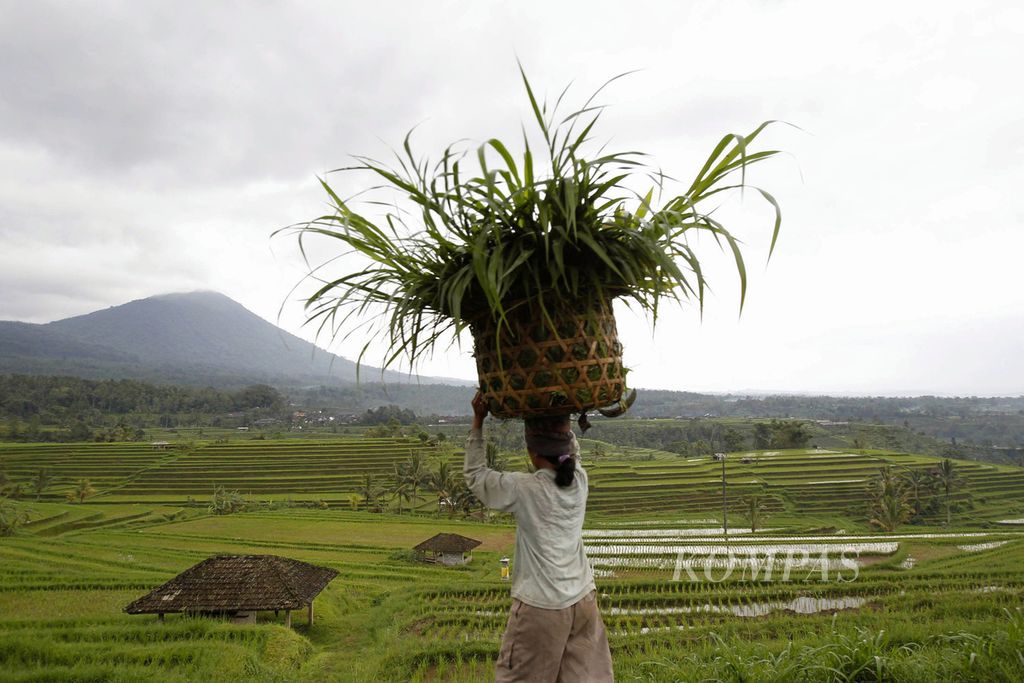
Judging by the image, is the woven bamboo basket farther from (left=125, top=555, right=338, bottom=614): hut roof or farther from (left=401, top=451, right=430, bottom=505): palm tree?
(left=401, top=451, right=430, bottom=505): palm tree

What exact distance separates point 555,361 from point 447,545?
21.9m

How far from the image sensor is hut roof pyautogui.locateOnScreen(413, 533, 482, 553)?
2229cm

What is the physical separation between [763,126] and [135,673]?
392 inches

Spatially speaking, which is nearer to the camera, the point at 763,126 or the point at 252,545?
the point at 763,126

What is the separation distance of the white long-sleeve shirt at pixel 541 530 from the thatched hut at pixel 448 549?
21.3m

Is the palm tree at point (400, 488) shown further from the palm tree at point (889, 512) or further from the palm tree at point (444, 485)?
the palm tree at point (889, 512)

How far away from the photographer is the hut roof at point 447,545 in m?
22.3

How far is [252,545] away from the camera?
81.6 feet

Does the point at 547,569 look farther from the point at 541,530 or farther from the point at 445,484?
the point at 445,484

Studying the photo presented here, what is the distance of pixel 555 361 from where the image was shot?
188 centimetres

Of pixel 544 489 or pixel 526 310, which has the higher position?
pixel 526 310

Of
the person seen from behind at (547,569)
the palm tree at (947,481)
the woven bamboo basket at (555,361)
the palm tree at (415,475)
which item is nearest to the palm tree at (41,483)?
the palm tree at (415,475)

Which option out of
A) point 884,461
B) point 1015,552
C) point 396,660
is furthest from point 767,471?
point 396,660

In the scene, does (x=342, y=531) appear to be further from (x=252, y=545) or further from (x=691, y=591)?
(x=691, y=591)
